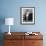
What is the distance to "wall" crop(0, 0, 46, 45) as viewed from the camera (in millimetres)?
4547

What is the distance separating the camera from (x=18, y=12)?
180 inches

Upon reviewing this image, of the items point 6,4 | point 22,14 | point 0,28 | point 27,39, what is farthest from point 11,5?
point 27,39

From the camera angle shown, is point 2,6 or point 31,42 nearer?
point 31,42

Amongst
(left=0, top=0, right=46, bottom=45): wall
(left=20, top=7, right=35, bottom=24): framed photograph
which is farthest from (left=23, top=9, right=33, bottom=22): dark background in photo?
(left=0, top=0, right=46, bottom=45): wall

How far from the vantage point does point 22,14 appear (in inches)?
179

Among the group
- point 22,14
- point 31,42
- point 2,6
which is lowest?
point 31,42

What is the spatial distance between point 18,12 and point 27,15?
32 cm

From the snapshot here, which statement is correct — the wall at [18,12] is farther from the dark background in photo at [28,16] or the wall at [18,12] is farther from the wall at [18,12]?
the dark background in photo at [28,16]

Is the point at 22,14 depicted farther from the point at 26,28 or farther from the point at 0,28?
the point at 0,28

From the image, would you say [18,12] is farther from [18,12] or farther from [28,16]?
[28,16]

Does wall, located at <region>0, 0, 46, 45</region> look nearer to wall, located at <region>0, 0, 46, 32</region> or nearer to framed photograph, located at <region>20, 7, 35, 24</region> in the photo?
wall, located at <region>0, 0, 46, 32</region>

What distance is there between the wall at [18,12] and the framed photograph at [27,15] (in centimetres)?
10

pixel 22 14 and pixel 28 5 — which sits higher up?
pixel 28 5

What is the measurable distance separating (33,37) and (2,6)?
4.94 ft
